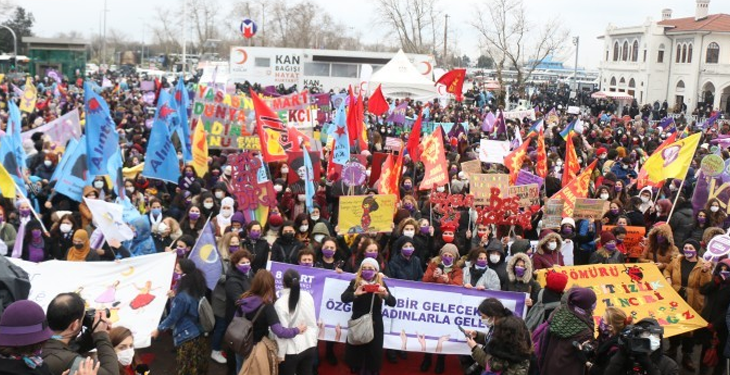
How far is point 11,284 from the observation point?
216 inches

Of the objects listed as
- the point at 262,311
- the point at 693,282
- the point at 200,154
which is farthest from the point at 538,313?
the point at 200,154

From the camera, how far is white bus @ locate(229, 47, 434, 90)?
4019 centimetres

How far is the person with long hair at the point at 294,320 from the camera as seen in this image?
579cm

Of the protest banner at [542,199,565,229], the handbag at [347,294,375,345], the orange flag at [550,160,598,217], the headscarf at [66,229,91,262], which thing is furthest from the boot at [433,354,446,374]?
the headscarf at [66,229,91,262]

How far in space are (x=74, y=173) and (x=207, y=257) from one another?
12.9 ft

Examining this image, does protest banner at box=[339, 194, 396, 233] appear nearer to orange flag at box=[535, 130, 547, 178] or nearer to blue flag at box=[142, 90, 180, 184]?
blue flag at box=[142, 90, 180, 184]

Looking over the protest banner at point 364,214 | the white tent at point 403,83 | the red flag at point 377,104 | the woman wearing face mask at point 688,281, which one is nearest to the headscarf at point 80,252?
the protest banner at point 364,214

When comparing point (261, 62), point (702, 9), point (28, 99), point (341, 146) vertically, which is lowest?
point (341, 146)

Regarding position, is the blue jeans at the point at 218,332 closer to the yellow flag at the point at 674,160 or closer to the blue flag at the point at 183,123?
the blue flag at the point at 183,123

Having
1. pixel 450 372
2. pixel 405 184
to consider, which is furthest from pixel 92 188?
pixel 450 372

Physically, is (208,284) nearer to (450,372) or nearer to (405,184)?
(450,372)

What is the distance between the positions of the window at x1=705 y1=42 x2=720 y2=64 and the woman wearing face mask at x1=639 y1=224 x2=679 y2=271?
154 feet

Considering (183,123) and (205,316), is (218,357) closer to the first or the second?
(205,316)

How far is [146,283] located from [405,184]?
532 cm
